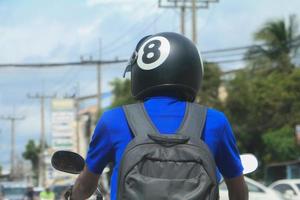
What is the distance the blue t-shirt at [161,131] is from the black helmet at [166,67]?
74 millimetres

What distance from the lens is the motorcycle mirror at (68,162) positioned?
10.2ft

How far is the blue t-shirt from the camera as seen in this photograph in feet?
9.45

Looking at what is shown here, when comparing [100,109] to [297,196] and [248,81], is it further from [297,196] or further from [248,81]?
[297,196]

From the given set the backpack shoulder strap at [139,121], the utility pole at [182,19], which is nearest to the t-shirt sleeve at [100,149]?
the backpack shoulder strap at [139,121]

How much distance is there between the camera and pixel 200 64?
3.13 metres

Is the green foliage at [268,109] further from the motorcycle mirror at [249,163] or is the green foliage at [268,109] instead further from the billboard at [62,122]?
the motorcycle mirror at [249,163]

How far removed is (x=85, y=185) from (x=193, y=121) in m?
0.52

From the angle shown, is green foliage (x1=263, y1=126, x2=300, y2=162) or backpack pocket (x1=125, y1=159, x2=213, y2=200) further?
green foliage (x1=263, y1=126, x2=300, y2=162)

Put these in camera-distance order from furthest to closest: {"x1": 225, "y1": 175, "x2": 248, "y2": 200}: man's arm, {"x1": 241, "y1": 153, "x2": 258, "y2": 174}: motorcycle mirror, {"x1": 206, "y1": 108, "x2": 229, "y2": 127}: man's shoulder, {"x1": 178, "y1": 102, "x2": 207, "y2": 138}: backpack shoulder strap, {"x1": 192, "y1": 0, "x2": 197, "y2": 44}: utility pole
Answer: {"x1": 192, "y1": 0, "x2": 197, "y2": 44}: utility pole
{"x1": 241, "y1": 153, "x2": 258, "y2": 174}: motorcycle mirror
{"x1": 225, "y1": 175, "x2": 248, "y2": 200}: man's arm
{"x1": 206, "y1": 108, "x2": 229, "y2": 127}: man's shoulder
{"x1": 178, "y1": 102, "x2": 207, "y2": 138}: backpack shoulder strap

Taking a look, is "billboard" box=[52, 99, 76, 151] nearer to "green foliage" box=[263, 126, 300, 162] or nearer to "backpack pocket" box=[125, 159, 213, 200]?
"green foliage" box=[263, 126, 300, 162]

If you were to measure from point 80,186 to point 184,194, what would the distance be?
58 centimetres

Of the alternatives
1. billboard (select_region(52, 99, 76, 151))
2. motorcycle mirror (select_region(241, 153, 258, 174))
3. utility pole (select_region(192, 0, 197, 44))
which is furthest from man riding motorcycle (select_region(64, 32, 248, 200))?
billboard (select_region(52, 99, 76, 151))

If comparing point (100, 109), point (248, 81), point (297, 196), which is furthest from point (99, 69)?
point (297, 196)

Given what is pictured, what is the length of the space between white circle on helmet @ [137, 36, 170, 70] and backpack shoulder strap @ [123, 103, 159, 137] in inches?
7.0
